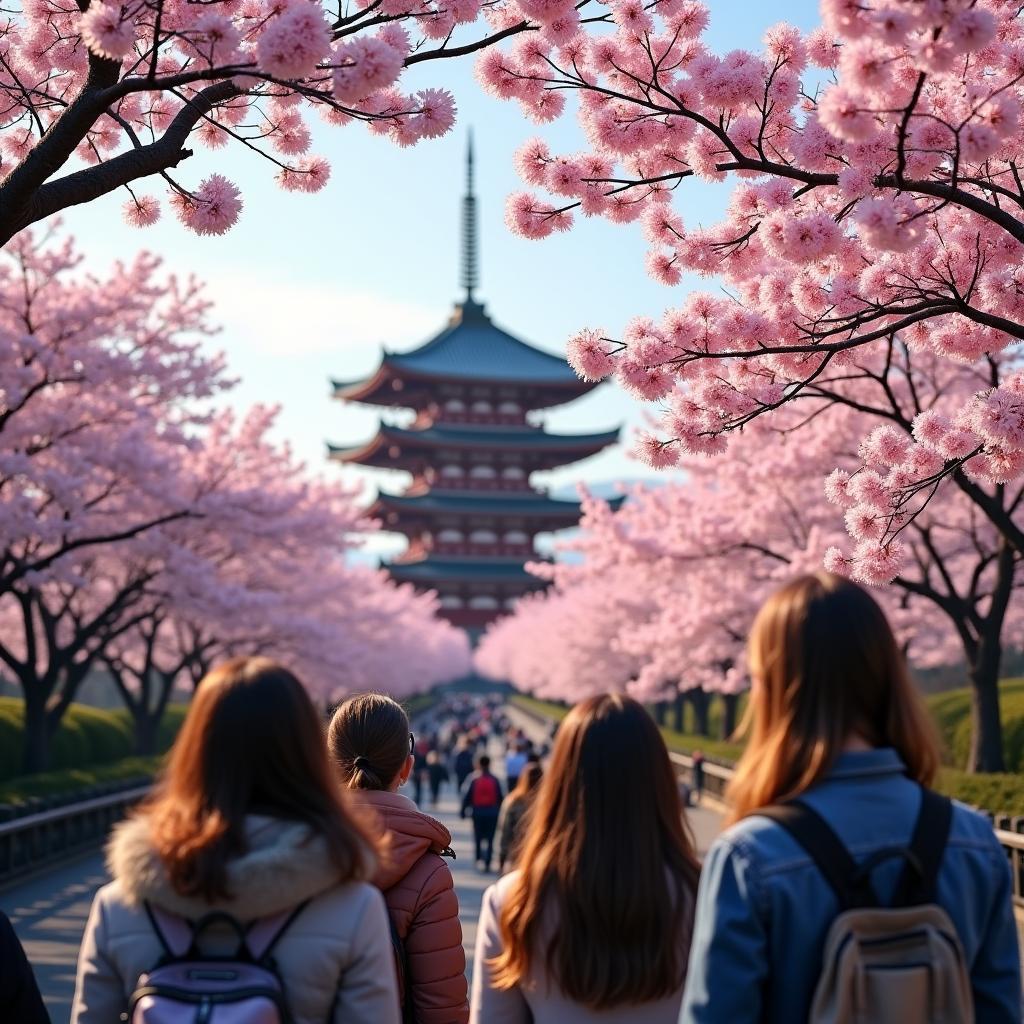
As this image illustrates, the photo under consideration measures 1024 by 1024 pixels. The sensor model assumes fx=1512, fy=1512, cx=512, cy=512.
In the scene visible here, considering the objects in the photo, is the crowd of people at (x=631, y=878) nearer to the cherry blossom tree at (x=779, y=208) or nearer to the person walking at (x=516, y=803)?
the cherry blossom tree at (x=779, y=208)

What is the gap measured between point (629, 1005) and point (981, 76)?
6903 millimetres

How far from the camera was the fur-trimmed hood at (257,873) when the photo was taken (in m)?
2.77

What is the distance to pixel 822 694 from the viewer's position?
106 inches

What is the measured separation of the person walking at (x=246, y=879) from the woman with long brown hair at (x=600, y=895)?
36 cm

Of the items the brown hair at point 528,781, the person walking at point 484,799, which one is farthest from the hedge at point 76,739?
the brown hair at point 528,781

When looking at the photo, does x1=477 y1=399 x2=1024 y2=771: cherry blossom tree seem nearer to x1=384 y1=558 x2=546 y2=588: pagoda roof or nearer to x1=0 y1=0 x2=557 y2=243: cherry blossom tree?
x1=0 y1=0 x2=557 y2=243: cherry blossom tree

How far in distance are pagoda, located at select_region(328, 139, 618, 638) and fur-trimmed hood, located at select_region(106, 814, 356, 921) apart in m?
62.5

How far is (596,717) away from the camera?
3.19 metres

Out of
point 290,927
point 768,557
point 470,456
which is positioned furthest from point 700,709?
point 290,927

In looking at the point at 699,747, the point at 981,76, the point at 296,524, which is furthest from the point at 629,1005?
the point at 699,747

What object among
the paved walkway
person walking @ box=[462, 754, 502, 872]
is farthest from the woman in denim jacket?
person walking @ box=[462, 754, 502, 872]

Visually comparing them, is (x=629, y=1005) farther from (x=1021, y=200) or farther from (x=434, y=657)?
(x=434, y=657)

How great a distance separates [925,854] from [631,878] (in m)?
0.71

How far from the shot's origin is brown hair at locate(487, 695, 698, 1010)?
3105mm
